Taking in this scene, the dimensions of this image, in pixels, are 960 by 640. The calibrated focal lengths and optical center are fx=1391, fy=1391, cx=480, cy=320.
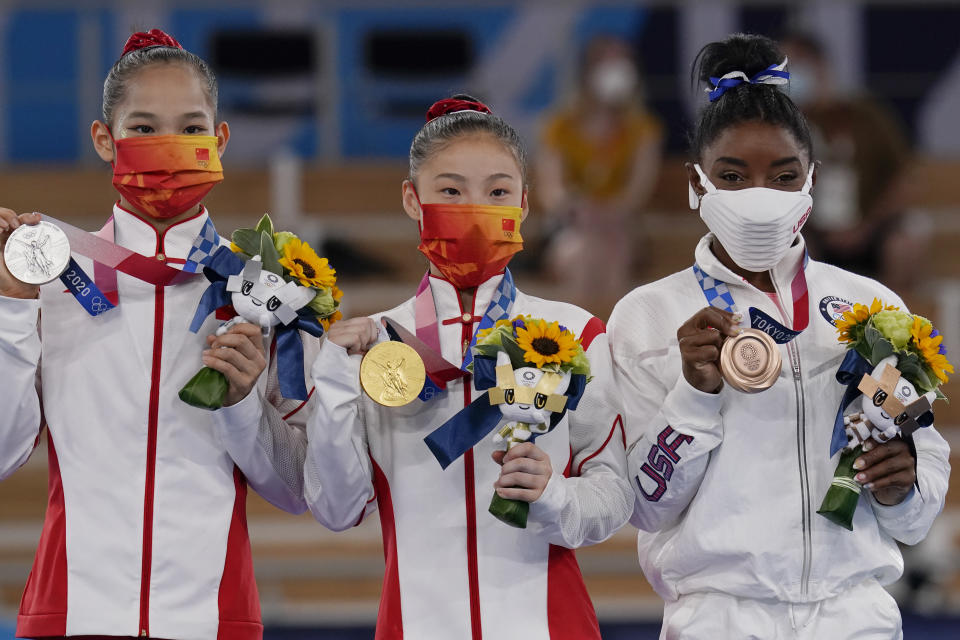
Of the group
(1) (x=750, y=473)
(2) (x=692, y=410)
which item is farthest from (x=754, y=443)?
(2) (x=692, y=410)

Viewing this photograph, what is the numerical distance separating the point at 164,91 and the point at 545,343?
1.09 metres

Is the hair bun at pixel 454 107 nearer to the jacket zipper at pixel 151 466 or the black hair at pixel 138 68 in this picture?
the black hair at pixel 138 68

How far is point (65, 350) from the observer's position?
3.19 m

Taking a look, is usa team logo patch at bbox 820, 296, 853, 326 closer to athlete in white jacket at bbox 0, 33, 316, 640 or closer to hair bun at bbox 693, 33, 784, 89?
hair bun at bbox 693, 33, 784, 89

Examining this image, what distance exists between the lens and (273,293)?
3.11 m

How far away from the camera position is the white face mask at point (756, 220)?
3184 mm

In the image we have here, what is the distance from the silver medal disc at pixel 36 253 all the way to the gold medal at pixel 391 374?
28.1 inches

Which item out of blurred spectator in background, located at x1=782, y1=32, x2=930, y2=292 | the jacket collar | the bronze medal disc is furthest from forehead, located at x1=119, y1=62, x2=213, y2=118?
blurred spectator in background, located at x1=782, y1=32, x2=930, y2=292

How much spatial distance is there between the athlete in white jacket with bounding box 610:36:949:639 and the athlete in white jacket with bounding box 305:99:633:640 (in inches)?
5.7

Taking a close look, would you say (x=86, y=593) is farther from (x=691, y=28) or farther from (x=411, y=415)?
(x=691, y=28)

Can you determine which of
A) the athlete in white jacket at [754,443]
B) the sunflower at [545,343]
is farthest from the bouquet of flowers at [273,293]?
the athlete in white jacket at [754,443]

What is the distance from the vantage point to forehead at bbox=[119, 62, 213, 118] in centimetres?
325

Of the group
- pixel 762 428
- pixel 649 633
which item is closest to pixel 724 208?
pixel 762 428

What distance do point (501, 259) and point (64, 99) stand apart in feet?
22.0
